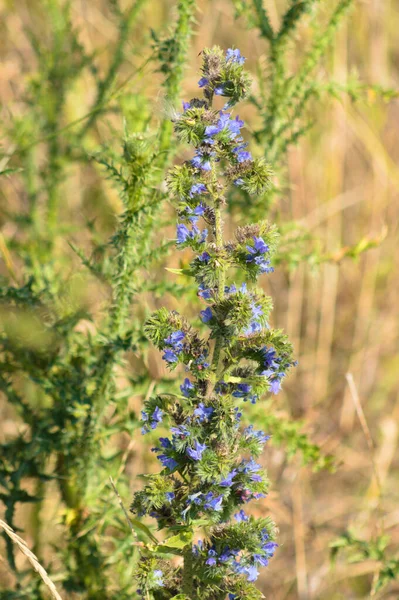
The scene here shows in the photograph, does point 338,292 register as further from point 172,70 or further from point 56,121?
point 172,70

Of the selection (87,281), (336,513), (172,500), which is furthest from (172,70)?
(336,513)

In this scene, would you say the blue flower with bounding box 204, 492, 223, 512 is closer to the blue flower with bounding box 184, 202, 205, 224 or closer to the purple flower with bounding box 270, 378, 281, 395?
the purple flower with bounding box 270, 378, 281, 395

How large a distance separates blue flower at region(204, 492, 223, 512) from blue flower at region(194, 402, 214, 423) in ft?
0.55

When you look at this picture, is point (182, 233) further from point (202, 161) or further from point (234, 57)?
point (234, 57)

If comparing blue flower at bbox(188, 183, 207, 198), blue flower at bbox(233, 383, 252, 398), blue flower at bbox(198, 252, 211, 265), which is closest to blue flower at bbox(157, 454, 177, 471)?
blue flower at bbox(233, 383, 252, 398)

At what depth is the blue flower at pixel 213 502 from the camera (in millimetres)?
1505

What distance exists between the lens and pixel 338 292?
16.0ft

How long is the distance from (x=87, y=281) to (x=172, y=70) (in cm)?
89

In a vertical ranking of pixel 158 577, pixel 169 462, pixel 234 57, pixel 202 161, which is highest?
pixel 234 57

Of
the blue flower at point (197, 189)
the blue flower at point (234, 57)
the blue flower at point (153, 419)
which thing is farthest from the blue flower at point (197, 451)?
the blue flower at point (234, 57)

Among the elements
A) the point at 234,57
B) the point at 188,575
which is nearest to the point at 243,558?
the point at 188,575

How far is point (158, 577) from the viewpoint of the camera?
154cm

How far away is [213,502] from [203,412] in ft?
0.65

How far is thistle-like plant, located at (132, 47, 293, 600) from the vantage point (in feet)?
4.98
